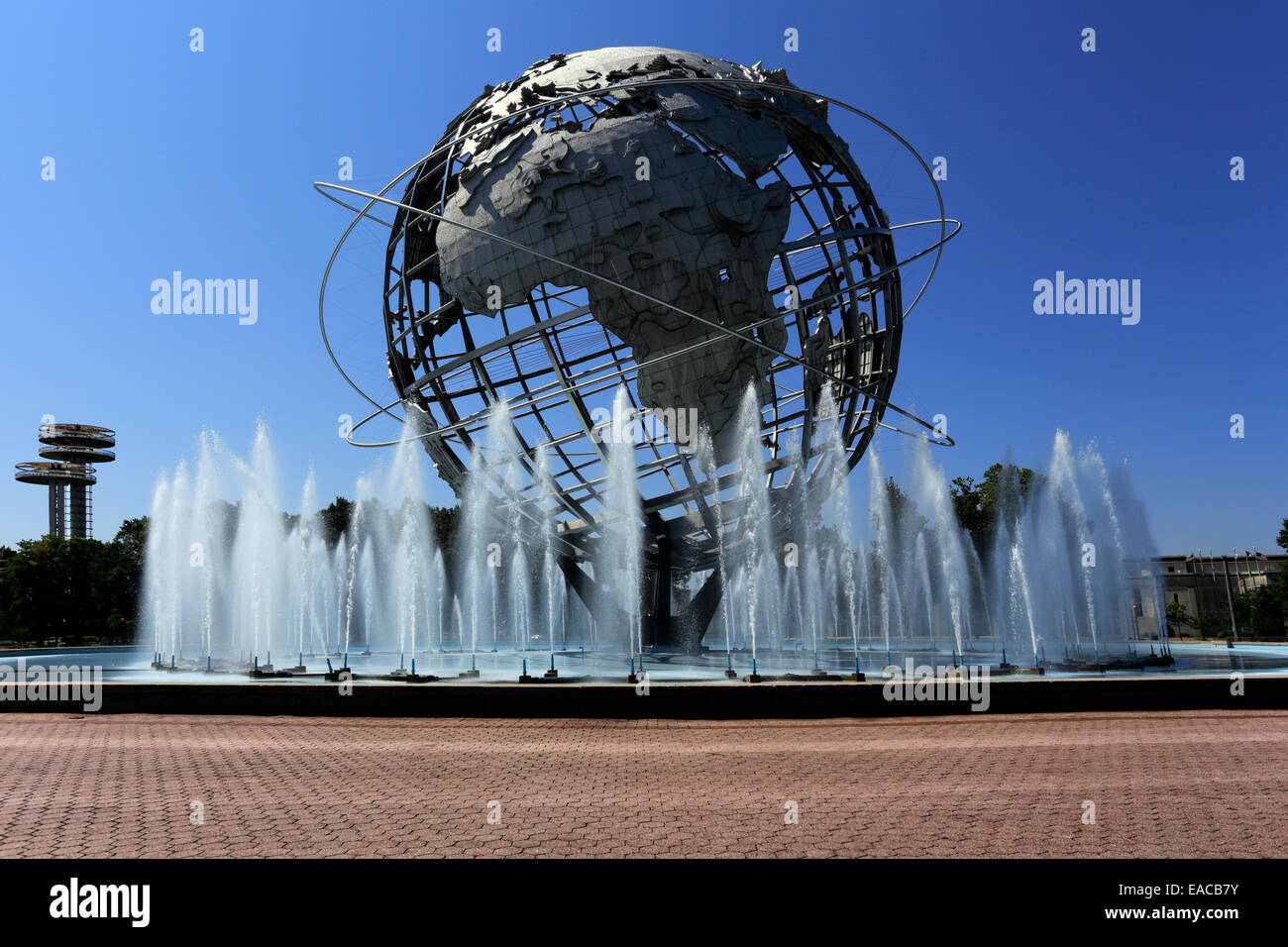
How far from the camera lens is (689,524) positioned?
17453 millimetres

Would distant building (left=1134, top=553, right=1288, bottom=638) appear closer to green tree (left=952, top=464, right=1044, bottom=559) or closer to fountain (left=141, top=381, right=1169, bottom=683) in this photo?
green tree (left=952, top=464, right=1044, bottom=559)

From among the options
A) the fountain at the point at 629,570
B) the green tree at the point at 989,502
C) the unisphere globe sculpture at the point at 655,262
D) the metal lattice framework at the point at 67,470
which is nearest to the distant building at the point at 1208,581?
the green tree at the point at 989,502

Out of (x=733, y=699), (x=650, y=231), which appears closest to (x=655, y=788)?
(x=733, y=699)

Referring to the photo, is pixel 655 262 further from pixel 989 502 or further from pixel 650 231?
pixel 989 502

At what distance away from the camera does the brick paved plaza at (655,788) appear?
15.1ft

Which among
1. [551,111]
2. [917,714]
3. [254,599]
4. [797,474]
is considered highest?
[551,111]

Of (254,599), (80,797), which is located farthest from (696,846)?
(254,599)

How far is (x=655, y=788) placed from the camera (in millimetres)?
6078

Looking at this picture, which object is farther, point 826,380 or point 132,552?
point 132,552

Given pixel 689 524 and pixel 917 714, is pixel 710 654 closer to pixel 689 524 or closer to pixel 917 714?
pixel 689 524

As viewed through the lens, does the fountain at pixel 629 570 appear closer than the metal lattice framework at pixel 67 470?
Yes

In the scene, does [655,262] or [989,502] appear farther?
[989,502]

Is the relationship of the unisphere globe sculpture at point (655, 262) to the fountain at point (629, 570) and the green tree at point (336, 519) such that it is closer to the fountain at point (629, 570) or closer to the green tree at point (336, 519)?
the fountain at point (629, 570)
